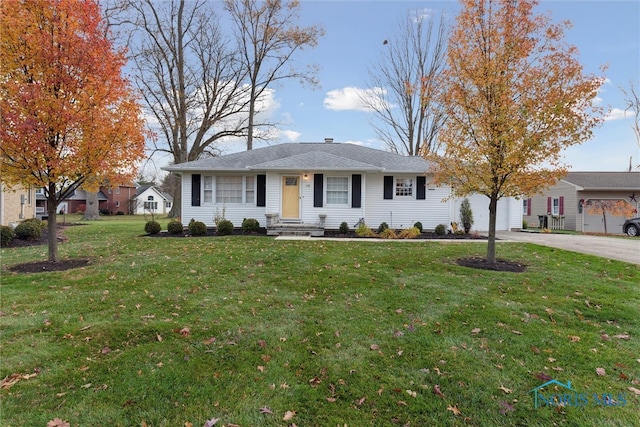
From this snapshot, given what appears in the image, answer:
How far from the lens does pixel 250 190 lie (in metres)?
14.3

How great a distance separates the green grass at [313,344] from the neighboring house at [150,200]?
45459 mm

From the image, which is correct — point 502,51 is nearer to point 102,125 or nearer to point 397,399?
point 397,399

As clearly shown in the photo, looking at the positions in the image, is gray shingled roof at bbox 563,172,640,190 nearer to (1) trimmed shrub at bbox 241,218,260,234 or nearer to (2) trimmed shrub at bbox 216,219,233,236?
(1) trimmed shrub at bbox 241,218,260,234

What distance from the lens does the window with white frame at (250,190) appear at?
14312mm

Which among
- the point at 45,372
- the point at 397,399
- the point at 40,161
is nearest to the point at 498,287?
the point at 397,399

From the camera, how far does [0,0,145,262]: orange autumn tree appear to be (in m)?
6.07

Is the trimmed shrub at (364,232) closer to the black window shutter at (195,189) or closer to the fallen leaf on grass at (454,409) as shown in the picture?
the black window shutter at (195,189)

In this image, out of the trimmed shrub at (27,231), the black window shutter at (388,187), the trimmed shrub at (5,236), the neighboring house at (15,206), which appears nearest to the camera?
the trimmed shrub at (5,236)

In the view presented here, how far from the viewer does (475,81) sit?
6.87 metres

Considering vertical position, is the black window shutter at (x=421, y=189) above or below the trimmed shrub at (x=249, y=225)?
above

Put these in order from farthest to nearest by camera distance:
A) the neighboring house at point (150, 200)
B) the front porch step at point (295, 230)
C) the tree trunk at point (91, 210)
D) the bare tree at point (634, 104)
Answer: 1. the neighboring house at point (150, 200)
2. the tree trunk at point (91, 210)
3. the bare tree at point (634, 104)
4. the front porch step at point (295, 230)

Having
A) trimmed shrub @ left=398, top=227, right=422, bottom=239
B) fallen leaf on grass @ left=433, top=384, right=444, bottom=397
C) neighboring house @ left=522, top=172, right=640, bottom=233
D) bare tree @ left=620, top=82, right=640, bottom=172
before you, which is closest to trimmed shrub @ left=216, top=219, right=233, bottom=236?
trimmed shrub @ left=398, top=227, right=422, bottom=239

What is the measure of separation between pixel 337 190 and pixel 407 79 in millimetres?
13613

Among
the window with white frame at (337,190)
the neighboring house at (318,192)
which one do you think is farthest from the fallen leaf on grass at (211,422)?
the window with white frame at (337,190)
